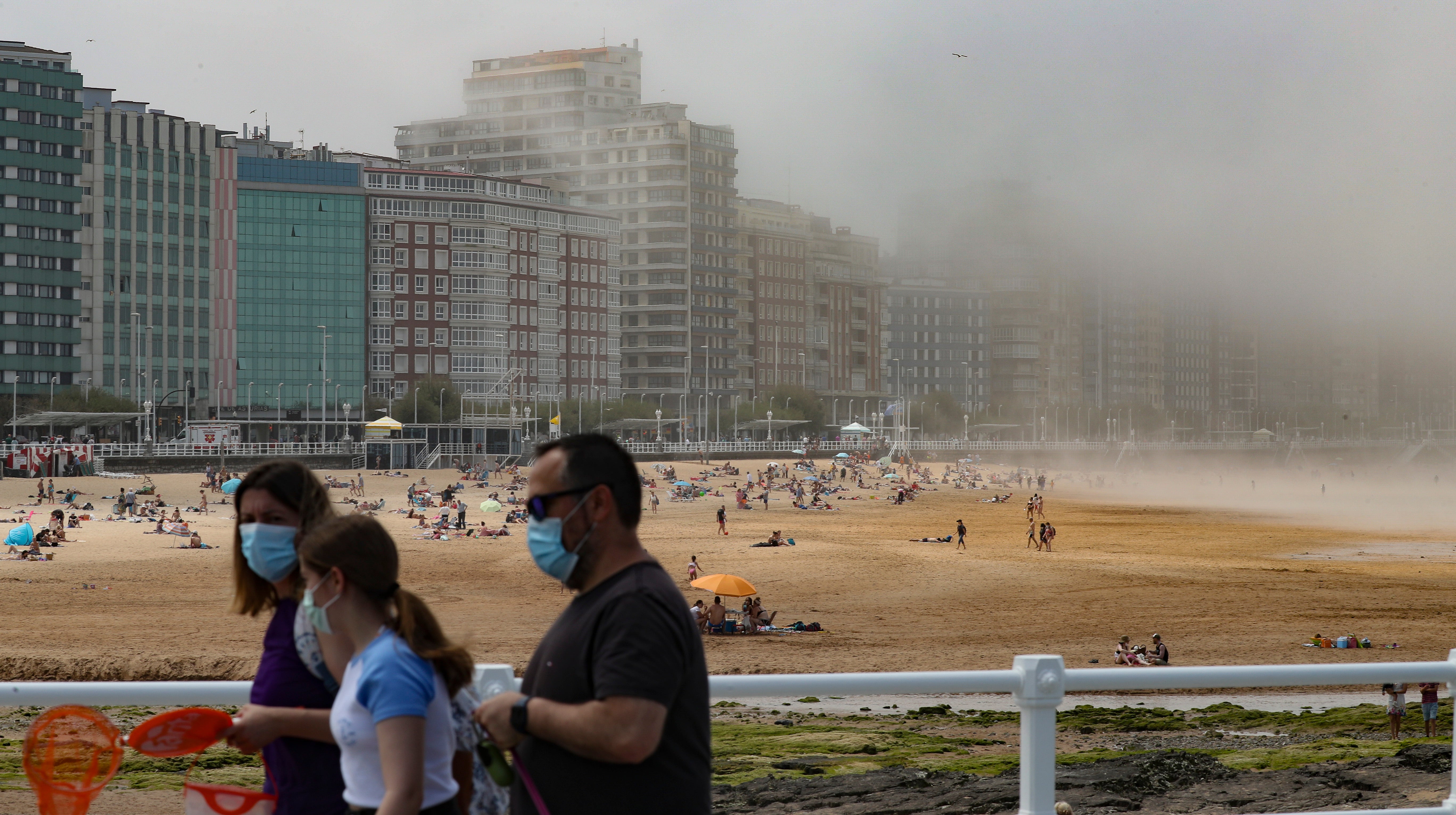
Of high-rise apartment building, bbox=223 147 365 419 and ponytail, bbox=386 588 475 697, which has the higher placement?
high-rise apartment building, bbox=223 147 365 419

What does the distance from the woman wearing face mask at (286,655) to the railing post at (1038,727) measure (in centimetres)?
219

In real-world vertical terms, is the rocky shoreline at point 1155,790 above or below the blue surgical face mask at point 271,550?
below

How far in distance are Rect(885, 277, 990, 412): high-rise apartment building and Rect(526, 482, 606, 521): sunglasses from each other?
594ft

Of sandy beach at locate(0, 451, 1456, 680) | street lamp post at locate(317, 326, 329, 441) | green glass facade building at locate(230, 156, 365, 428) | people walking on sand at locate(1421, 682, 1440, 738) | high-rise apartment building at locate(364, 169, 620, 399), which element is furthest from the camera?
high-rise apartment building at locate(364, 169, 620, 399)

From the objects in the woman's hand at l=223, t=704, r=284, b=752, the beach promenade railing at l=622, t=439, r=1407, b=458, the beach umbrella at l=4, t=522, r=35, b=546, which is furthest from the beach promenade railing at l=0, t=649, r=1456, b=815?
the beach promenade railing at l=622, t=439, r=1407, b=458

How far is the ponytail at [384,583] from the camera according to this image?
307cm

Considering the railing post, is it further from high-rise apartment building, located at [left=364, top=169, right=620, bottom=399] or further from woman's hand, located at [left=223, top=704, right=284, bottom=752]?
high-rise apartment building, located at [left=364, top=169, right=620, bottom=399]

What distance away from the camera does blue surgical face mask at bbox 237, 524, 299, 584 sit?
11.7 feet

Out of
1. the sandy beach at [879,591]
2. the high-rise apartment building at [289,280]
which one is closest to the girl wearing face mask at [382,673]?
the sandy beach at [879,591]

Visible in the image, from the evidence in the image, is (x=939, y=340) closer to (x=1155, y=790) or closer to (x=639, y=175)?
(x=639, y=175)

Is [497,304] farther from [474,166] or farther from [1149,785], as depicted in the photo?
[1149,785]

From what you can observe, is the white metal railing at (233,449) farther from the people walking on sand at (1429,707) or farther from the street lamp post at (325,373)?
the people walking on sand at (1429,707)

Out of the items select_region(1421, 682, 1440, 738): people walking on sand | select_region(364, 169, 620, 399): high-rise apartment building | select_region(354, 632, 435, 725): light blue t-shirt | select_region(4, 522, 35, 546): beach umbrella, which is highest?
select_region(364, 169, 620, 399): high-rise apartment building

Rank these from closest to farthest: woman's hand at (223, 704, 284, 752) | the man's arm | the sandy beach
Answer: the man's arm
woman's hand at (223, 704, 284, 752)
the sandy beach
